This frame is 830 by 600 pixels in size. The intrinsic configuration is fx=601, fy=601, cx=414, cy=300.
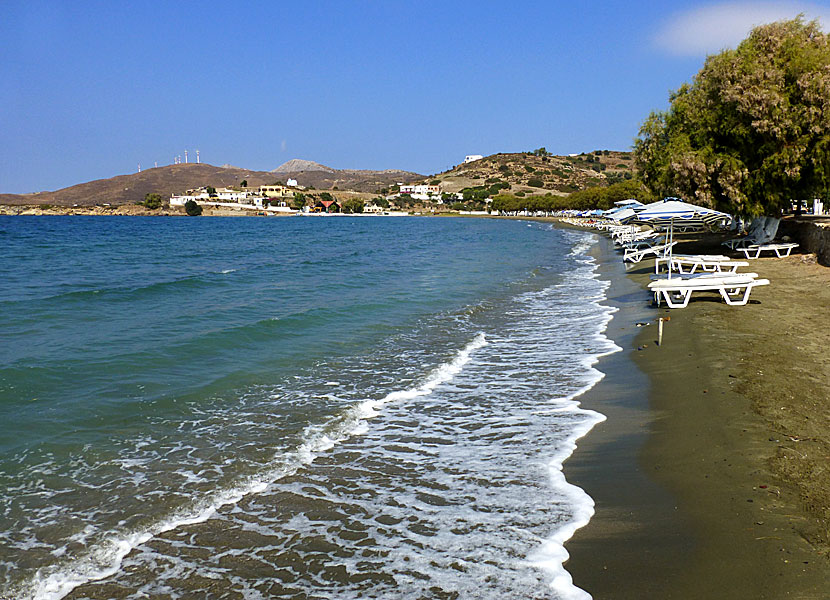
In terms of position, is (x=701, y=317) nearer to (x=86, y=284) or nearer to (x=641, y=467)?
(x=641, y=467)

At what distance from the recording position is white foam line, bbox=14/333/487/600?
3.84m

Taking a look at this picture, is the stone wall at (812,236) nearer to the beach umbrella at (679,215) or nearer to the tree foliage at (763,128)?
the tree foliage at (763,128)

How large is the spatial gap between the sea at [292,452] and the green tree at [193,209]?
593 ft

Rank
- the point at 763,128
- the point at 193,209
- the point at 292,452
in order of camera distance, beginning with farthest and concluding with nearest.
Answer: the point at 193,209 → the point at 763,128 → the point at 292,452

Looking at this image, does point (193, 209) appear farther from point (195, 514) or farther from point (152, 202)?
point (195, 514)

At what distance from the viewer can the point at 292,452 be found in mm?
5973

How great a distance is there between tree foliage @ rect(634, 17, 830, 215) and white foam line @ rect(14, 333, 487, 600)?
52.3ft

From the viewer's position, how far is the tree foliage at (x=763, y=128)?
18219 mm

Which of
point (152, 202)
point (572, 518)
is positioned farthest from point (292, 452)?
point (152, 202)

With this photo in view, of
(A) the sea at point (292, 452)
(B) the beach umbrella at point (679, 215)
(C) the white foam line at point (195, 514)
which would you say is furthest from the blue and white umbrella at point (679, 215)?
(C) the white foam line at point (195, 514)

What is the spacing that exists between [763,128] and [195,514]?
776 inches

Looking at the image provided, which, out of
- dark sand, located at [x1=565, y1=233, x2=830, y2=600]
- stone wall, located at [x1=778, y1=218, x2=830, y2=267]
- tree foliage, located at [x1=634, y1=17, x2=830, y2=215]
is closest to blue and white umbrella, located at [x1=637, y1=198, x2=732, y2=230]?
stone wall, located at [x1=778, y1=218, x2=830, y2=267]

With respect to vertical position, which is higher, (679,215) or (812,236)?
(679,215)

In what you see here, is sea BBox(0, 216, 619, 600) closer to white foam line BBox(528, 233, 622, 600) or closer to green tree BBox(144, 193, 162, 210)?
white foam line BBox(528, 233, 622, 600)
